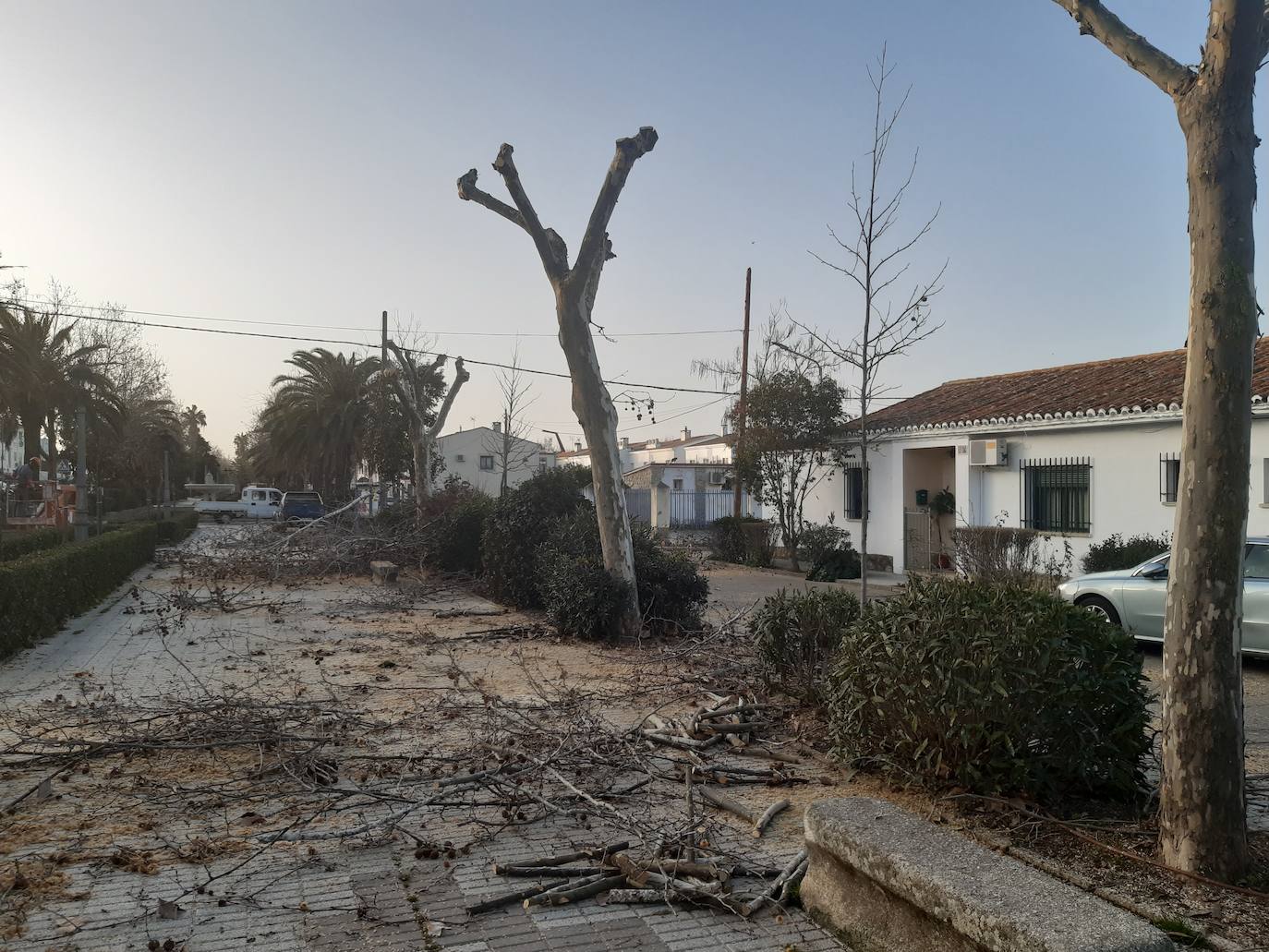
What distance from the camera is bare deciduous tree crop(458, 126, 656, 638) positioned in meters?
12.4

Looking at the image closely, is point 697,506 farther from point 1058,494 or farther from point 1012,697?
point 1012,697

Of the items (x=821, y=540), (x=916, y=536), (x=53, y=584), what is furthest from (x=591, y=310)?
(x=916, y=536)

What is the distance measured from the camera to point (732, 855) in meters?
4.52

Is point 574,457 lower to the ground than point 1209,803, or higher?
higher

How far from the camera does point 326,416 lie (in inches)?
1565

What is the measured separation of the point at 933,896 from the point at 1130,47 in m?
3.71

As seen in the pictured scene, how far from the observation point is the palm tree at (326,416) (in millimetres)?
39656

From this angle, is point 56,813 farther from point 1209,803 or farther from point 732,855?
point 1209,803

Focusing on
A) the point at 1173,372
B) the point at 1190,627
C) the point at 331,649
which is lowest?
the point at 331,649

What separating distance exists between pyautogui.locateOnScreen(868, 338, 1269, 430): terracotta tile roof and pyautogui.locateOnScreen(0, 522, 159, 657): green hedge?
1562 cm

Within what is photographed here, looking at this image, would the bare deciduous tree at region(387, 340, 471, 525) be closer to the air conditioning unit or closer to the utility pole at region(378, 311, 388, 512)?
the utility pole at region(378, 311, 388, 512)

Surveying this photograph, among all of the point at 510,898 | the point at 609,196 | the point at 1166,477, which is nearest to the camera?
the point at 510,898

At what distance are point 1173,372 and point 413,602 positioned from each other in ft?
45.7

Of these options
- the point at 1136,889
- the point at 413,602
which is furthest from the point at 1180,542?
the point at 413,602
